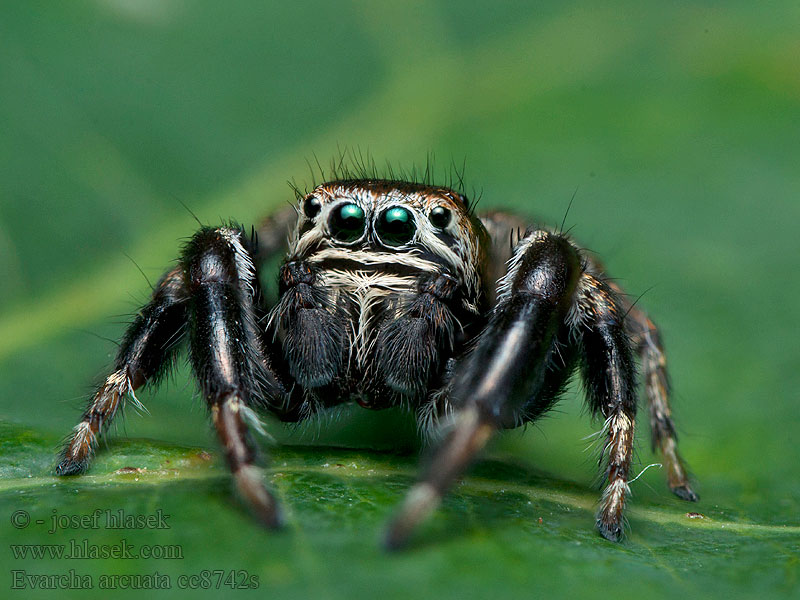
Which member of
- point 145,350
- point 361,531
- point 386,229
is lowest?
point 361,531

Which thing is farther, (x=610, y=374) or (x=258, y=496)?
(x=610, y=374)

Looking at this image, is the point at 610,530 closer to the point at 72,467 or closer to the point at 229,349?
the point at 229,349

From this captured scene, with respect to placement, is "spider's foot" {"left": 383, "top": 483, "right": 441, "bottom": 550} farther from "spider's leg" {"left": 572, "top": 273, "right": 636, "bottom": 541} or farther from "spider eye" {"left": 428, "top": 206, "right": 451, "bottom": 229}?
"spider eye" {"left": 428, "top": 206, "right": 451, "bottom": 229}

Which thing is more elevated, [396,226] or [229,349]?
[396,226]

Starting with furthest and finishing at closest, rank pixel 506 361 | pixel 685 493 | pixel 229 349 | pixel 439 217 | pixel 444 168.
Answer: pixel 444 168 → pixel 685 493 → pixel 439 217 → pixel 229 349 → pixel 506 361

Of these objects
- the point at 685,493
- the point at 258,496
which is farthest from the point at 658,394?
the point at 258,496

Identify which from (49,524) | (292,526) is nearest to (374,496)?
(292,526)

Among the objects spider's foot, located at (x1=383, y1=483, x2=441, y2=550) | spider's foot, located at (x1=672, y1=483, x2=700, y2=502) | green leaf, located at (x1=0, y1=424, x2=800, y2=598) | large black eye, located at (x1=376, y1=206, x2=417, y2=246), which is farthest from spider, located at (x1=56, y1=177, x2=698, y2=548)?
spider's foot, located at (x1=672, y1=483, x2=700, y2=502)

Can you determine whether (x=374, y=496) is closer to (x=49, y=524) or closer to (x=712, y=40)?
(x=49, y=524)
